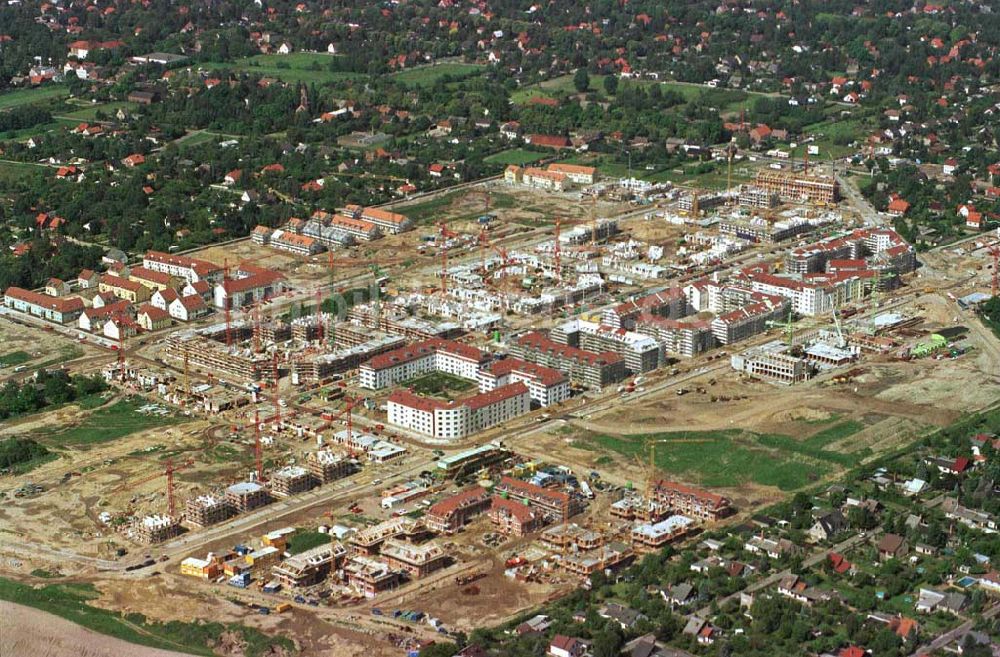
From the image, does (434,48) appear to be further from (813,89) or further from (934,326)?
(934,326)

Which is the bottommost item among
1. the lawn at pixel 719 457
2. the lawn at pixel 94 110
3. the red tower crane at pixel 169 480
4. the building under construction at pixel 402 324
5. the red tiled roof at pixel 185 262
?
the red tower crane at pixel 169 480

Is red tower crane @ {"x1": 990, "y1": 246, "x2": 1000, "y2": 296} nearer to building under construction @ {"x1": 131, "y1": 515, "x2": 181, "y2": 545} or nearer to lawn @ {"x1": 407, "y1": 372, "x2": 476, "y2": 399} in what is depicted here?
lawn @ {"x1": 407, "y1": 372, "x2": 476, "y2": 399}

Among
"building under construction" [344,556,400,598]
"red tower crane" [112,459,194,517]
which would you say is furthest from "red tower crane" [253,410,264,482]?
"building under construction" [344,556,400,598]

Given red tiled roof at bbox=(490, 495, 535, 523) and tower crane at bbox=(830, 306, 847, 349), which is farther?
tower crane at bbox=(830, 306, 847, 349)

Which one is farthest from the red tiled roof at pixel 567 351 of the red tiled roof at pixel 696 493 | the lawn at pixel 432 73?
the lawn at pixel 432 73

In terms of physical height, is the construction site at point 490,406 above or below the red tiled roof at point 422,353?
below

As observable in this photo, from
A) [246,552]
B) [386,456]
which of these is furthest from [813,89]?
[246,552]

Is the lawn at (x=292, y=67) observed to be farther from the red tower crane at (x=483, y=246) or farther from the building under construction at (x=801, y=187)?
the red tower crane at (x=483, y=246)
